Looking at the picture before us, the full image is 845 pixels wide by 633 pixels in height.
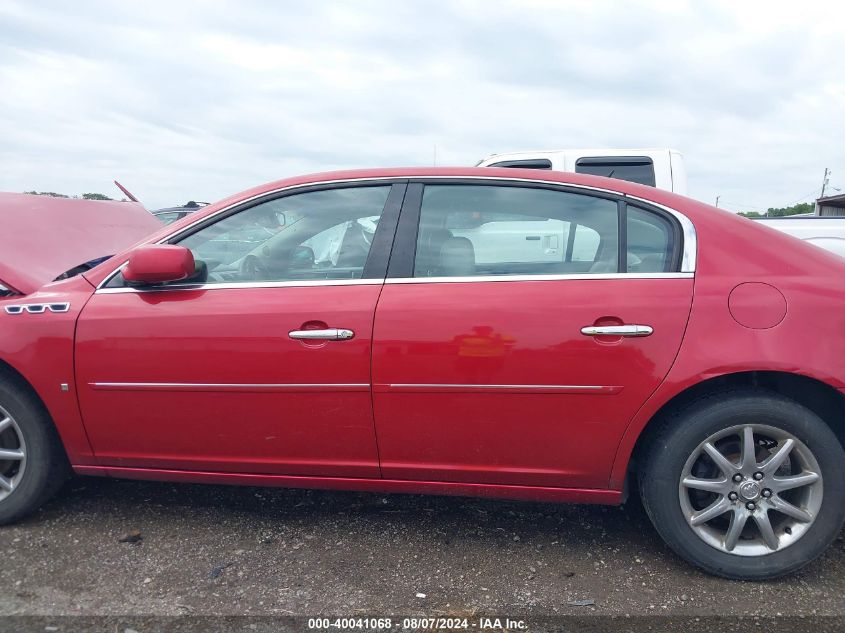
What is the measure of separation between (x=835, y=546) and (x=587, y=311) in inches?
62.8

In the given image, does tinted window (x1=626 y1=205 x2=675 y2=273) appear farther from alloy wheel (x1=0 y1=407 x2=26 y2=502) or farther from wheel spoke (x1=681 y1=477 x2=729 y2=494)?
alloy wheel (x1=0 y1=407 x2=26 y2=502)

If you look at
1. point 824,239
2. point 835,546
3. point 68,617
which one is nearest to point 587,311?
point 835,546

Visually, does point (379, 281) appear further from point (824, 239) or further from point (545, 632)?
point (824, 239)

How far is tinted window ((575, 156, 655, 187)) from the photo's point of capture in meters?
5.76

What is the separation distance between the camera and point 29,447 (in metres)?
2.77

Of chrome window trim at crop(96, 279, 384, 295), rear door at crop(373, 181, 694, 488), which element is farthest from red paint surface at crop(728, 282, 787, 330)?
chrome window trim at crop(96, 279, 384, 295)

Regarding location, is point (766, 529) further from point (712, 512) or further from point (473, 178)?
point (473, 178)

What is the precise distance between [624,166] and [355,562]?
4.58 meters

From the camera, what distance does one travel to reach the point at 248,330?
252cm

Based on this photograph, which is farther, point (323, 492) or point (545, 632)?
point (323, 492)

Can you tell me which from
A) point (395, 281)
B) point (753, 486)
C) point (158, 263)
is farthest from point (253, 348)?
point (753, 486)

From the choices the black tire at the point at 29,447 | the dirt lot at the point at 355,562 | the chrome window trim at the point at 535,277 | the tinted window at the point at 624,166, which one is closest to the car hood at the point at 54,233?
the black tire at the point at 29,447

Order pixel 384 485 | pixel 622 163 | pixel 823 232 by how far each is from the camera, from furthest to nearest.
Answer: pixel 622 163 < pixel 823 232 < pixel 384 485

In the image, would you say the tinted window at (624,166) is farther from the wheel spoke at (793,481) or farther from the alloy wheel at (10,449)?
the alloy wheel at (10,449)
